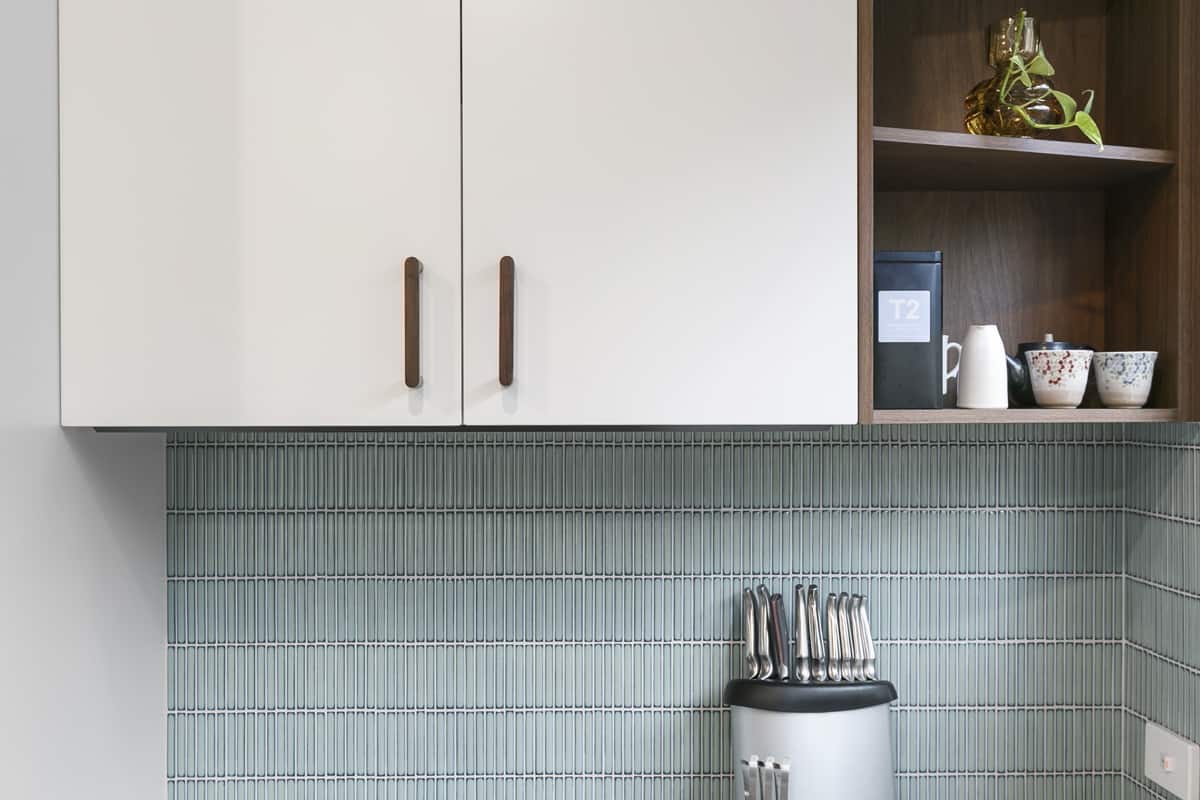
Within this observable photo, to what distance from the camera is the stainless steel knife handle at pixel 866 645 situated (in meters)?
1.28

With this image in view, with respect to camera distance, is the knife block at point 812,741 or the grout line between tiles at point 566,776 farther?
the grout line between tiles at point 566,776

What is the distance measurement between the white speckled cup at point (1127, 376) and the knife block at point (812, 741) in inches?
19.0

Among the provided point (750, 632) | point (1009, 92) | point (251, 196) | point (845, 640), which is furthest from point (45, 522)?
point (1009, 92)

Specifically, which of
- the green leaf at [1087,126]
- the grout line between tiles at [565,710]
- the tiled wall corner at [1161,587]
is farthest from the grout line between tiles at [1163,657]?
the green leaf at [1087,126]

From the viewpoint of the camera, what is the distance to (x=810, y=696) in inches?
48.0

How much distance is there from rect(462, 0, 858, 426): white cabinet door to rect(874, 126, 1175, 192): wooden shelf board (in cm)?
11

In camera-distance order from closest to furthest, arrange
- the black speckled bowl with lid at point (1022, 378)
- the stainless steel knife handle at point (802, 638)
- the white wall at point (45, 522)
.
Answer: the white wall at point (45, 522) < the black speckled bowl with lid at point (1022, 378) < the stainless steel knife handle at point (802, 638)

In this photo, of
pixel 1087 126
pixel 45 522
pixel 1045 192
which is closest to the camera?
pixel 45 522

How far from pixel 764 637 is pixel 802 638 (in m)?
0.05

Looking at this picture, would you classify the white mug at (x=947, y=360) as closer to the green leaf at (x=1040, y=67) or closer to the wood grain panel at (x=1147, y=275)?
the wood grain panel at (x=1147, y=275)

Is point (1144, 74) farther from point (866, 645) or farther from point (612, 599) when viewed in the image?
point (612, 599)

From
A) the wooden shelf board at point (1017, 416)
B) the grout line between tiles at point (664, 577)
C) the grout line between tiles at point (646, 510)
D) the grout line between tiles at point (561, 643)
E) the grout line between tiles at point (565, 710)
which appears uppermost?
the wooden shelf board at point (1017, 416)

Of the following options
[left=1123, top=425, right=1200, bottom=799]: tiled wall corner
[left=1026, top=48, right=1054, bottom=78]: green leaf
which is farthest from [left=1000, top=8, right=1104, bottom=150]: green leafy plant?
[left=1123, top=425, right=1200, bottom=799]: tiled wall corner

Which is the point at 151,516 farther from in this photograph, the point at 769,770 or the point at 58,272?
the point at 769,770
